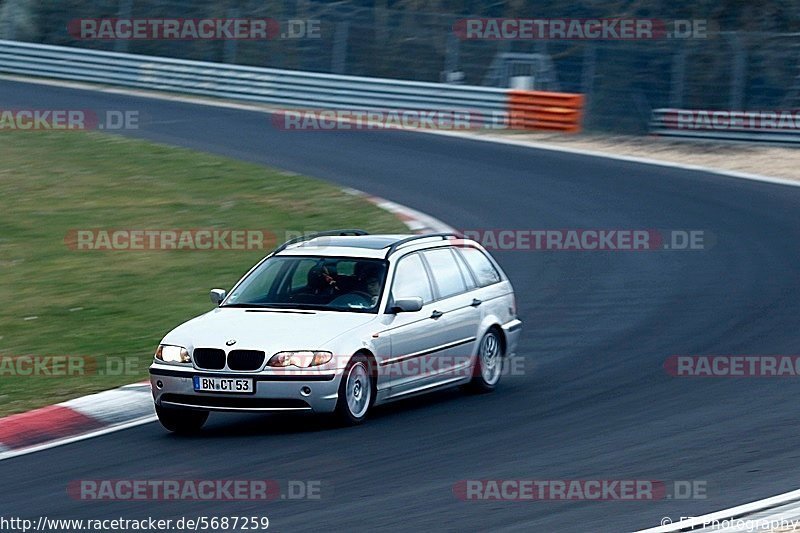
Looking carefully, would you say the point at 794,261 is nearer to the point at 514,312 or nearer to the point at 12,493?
the point at 514,312

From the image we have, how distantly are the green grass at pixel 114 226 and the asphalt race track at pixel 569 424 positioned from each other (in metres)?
1.09

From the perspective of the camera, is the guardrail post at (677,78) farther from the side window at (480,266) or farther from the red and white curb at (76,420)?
the red and white curb at (76,420)

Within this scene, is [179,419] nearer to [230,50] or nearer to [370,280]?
[370,280]

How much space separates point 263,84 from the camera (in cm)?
3491

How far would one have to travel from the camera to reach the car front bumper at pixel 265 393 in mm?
9969

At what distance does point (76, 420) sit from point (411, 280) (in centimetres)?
295

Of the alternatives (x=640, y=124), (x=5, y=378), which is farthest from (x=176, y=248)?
(x=640, y=124)

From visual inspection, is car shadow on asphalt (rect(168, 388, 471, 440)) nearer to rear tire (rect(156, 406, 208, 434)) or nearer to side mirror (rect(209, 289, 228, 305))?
rear tire (rect(156, 406, 208, 434))

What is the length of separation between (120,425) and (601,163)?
1702 cm

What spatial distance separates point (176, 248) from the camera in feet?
58.7

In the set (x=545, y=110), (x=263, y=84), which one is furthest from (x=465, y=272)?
(x=263, y=84)

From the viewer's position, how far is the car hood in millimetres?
10062

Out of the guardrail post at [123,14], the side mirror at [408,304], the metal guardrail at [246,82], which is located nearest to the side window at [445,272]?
the side mirror at [408,304]

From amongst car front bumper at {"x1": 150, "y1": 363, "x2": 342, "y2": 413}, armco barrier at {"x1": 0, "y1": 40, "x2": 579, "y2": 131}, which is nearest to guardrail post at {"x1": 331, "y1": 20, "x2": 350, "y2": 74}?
armco barrier at {"x1": 0, "y1": 40, "x2": 579, "y2": 131}
